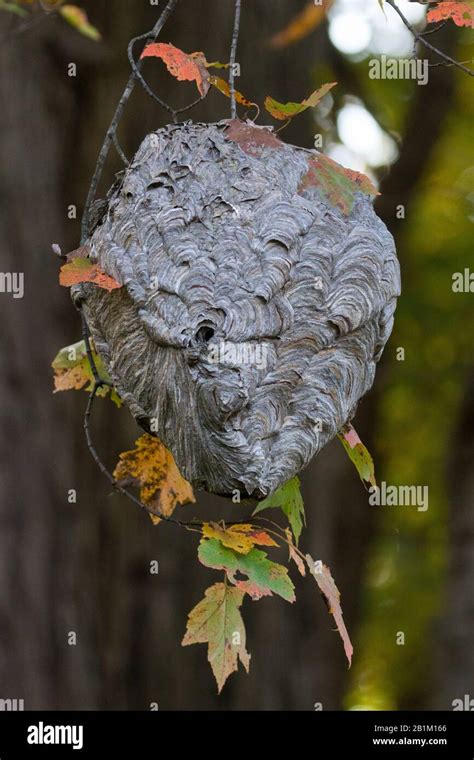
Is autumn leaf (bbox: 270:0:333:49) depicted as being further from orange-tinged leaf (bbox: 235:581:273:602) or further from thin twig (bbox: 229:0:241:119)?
orange-tinged leaf (bbox: 235:581:273:602)

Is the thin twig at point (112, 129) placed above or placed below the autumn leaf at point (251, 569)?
above

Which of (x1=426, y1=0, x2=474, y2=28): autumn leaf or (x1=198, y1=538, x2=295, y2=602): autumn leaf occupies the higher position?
(x1=426, y1=0, x2=474, y2=28): autumn leaf

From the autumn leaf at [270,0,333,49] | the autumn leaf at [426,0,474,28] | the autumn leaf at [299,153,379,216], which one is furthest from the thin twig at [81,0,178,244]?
the autumn leaf at [270,0,333,49]

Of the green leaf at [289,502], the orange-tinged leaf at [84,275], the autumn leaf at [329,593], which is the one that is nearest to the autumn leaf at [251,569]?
the autumn leaf at [329,593]

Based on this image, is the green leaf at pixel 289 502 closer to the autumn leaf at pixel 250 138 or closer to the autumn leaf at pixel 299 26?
the autumn leaf at pixel 250 138

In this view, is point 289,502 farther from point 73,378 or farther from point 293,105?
point 293,105

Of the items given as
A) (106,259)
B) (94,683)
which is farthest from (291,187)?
(94,683)

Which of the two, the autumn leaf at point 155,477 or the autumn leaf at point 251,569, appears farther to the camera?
the autumn leaf at point 155,477
